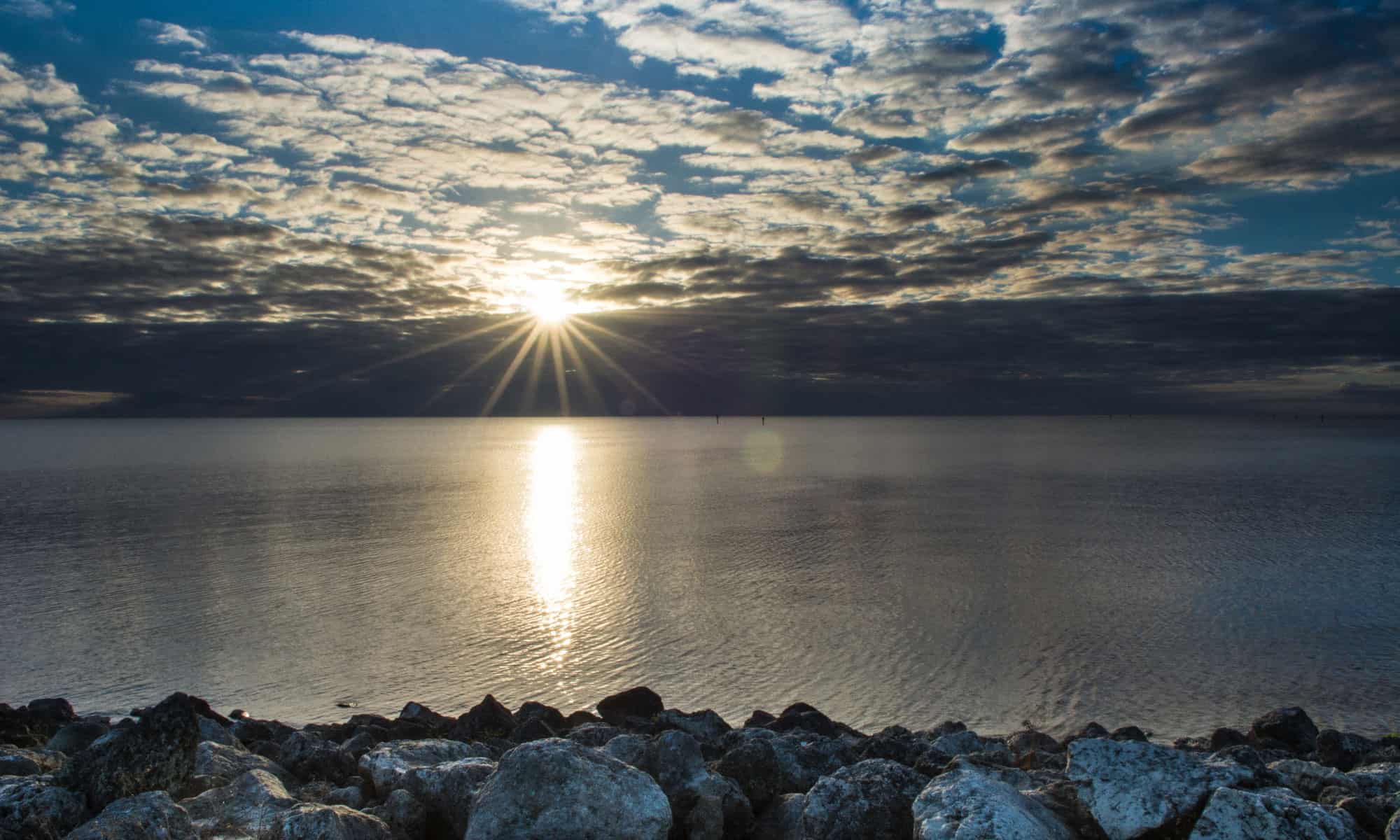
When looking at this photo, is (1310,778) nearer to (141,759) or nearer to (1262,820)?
(1262,820)

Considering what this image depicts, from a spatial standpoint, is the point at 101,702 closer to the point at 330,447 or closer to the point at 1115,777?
the point at 1115,777

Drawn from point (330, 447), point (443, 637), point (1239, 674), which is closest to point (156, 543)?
point (443, 637)

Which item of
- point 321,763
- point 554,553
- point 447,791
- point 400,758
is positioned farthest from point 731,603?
point 447,791

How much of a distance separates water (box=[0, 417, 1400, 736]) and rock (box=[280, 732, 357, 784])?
225 inches

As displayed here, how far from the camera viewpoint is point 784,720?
41.8 ft

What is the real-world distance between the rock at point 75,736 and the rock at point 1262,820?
38.6ft

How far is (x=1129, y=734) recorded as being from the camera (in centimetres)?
1273

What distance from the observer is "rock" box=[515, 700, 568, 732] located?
12.7m

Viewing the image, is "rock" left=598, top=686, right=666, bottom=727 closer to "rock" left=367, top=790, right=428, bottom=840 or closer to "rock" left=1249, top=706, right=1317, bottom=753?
"rock" left=367, top=790, right=428, bottom=840

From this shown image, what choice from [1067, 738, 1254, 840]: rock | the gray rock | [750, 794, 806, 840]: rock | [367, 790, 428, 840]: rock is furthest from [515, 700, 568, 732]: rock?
[1067, 738, 1254, 840]: rock

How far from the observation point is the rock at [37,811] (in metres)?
6.63

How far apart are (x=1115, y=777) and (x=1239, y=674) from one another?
509 inches

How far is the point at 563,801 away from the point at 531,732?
5528 mm

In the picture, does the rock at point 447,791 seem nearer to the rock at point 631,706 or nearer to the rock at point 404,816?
the rock at point 404,816
